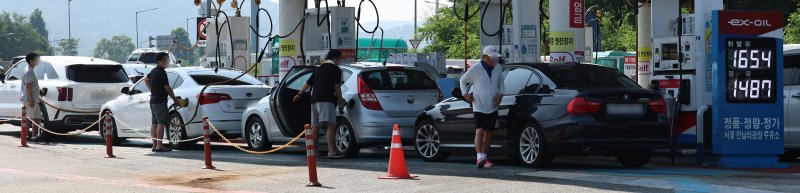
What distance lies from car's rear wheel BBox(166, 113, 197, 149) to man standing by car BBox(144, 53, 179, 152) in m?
0.57

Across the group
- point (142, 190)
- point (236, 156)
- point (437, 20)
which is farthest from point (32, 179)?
point (437, 20)

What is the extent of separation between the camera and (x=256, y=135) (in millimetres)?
20000

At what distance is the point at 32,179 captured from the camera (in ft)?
48.7

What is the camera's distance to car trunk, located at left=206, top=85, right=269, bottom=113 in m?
20.6

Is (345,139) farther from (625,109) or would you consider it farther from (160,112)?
(625,109)

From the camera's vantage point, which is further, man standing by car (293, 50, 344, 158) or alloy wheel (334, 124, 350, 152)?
alloy wheel (334, 124, 350, 152)

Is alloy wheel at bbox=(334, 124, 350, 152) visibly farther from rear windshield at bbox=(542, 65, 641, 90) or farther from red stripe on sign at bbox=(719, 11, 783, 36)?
red stripe on sign at bbox=(719, 11, 783, 36)

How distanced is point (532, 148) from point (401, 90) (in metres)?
3.29

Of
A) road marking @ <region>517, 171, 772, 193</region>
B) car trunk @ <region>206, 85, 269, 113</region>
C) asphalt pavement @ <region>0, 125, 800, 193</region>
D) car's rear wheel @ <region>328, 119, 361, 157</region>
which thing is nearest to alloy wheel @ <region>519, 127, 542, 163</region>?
asphalt pavement @ <region>0, 125, 800, 193</region>

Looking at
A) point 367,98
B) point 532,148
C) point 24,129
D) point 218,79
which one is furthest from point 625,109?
point 24,129

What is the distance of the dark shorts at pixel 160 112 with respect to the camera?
20.3m

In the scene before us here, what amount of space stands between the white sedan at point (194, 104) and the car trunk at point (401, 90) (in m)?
3.32

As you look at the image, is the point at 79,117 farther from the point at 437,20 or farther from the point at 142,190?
the point at 437,20

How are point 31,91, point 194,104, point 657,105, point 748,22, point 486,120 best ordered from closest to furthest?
point 657,105 < point 486,120 < point 748,22 < point 194,104 < point 31,91
